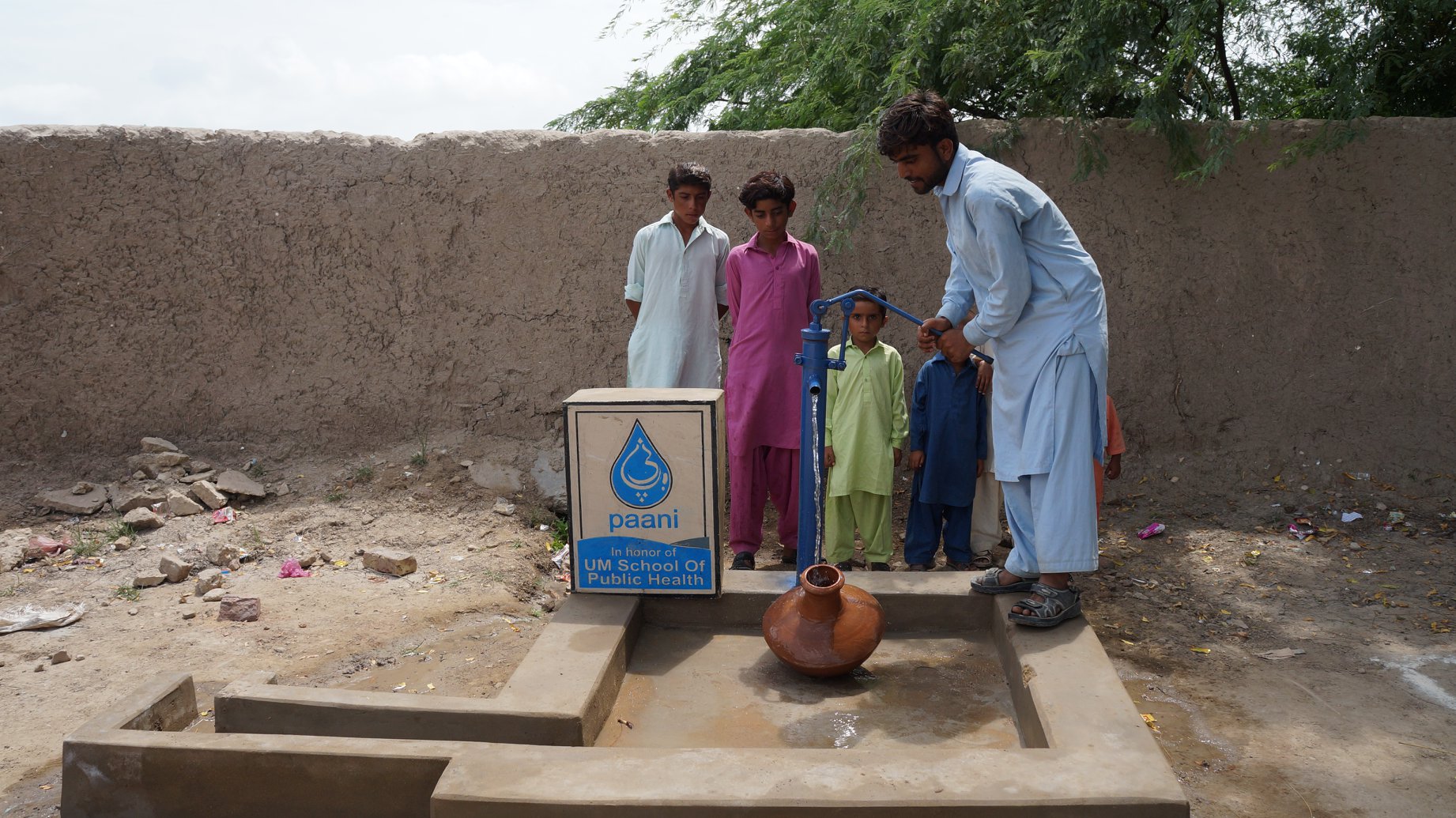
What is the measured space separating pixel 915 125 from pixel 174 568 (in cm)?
336

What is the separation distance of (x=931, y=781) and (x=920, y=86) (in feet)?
14.1

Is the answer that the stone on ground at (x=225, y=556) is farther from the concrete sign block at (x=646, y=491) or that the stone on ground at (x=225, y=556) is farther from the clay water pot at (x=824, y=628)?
the clay water pot at (x=824, y=628)

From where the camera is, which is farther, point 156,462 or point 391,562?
point 156,462

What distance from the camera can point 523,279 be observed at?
5.40m

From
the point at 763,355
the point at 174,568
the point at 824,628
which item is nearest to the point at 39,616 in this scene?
the point at 174,568

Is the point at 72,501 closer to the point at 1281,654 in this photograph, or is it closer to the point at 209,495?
the point at 209,495

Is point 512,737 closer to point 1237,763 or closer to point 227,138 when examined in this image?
point 1237,763

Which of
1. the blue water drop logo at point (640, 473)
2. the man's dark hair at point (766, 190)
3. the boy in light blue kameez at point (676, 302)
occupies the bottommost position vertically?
the blue water drop logo at point (640, 473)

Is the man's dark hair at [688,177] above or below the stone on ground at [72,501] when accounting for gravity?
above

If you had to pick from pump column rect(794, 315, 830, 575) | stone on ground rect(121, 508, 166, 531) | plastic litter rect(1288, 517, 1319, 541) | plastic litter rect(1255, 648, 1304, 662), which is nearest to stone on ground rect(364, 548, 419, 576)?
stone on ground rect(121, 508, 166, 531)

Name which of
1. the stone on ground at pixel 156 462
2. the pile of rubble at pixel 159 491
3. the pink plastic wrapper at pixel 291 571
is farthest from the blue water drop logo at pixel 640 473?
the stone on ground at pixel 156 462

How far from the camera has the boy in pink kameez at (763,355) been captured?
4.41 m

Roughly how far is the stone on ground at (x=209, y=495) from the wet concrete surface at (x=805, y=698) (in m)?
2.59

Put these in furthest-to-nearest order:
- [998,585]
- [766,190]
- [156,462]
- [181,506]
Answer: [156,462], [181,506], [766,190], [998,585]
